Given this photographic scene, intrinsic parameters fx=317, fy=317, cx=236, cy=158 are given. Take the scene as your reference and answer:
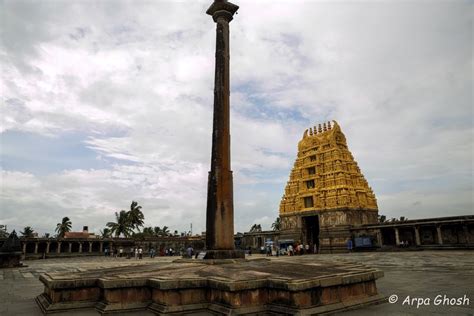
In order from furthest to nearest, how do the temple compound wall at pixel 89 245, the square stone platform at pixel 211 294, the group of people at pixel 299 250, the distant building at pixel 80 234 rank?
the distant building at pixel 80 234 → the temple compound wall at pixel 89 245 → the group of people at pixel 299 250 → the square stone platform at pixel 211 294

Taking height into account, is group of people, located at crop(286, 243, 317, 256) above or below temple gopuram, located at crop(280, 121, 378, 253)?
below

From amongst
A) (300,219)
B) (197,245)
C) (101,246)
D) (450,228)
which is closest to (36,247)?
(101,246)

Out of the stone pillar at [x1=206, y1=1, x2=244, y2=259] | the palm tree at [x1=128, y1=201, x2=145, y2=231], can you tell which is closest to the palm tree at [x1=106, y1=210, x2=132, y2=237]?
the palm tree at [x1=128, y1=201, x2=145, y2=231]

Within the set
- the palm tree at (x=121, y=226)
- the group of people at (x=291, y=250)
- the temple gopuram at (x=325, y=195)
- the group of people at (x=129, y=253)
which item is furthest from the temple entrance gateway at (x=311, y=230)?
the palm tree at (x=121, y=226)

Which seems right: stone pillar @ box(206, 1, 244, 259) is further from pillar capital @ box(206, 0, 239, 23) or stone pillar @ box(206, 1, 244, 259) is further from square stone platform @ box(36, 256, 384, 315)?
square stone platform @ box(36, 256, 384, 315)

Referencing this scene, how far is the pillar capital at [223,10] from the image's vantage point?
10.7 metres

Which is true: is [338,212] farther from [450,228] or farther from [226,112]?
[226,112]

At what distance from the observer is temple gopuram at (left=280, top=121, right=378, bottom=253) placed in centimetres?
3753

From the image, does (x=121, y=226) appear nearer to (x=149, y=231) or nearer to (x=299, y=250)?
(x=149, y=231)

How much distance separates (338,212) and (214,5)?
31.8 metres

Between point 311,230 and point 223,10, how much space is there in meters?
38.6

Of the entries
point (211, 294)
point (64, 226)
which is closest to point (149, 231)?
point (64, 226)

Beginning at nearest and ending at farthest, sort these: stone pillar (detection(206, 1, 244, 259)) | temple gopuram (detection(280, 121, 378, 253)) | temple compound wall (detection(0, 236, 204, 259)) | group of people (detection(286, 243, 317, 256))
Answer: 1. stone pillar (detection(206, 1, 244, 259))
2. group of people (detection(286, 243, 317, 256))
3. temple gopuram (detection(280, 121, 378, 253))
4. temple compound wall (detection(0, 236, 204, 259))

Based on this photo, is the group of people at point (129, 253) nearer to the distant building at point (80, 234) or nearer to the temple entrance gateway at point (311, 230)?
the distant building at point (80, 234)
